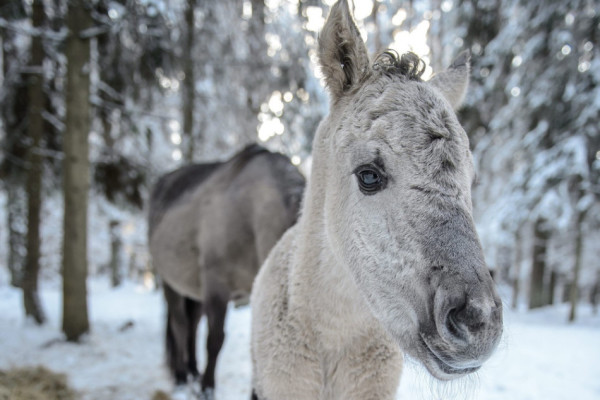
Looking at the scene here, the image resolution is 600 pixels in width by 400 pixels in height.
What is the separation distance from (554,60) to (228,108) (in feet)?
23.9

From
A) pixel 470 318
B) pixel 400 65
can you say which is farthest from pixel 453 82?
pixel 470 318

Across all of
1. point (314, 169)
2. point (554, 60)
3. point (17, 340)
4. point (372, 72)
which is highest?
point (554, 60)

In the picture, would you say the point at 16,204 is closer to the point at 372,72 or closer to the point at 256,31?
the point at 256,31

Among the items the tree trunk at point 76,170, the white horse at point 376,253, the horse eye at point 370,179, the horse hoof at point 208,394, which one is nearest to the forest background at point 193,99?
the tree trunk at point 76,170

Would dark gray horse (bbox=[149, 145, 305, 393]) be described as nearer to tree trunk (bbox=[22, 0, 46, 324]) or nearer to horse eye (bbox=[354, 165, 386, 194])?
horse eye (bbox=[354, 165, 386, 194])

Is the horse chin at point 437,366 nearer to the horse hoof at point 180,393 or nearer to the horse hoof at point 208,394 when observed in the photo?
the horse hoof at point 208,394

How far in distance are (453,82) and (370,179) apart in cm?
102

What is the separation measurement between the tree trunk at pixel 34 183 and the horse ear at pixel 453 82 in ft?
24.9

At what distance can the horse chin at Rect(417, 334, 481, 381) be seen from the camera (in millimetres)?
1347

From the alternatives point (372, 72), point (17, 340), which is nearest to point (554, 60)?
point (372, 72)

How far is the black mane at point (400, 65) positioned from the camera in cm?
200

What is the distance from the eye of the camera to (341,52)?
2029 millimetres

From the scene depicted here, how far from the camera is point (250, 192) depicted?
167 inches

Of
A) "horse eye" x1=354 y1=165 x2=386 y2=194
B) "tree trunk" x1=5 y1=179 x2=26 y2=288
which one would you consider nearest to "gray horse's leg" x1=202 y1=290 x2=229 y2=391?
"horse eye" x1=354 y1=165 x2=386 y2=194
